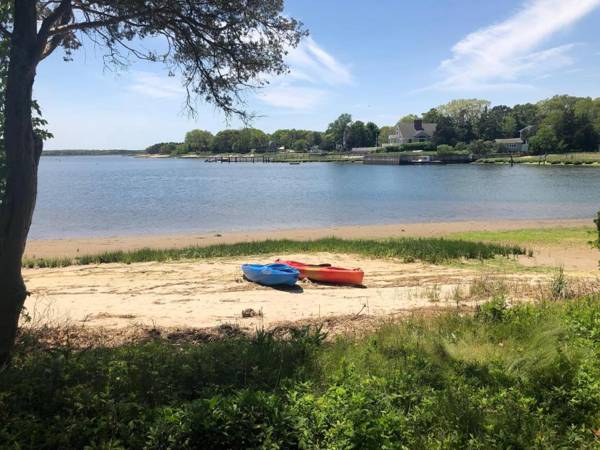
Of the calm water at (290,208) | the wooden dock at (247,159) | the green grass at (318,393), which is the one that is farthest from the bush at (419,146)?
the green grass at (318,393)

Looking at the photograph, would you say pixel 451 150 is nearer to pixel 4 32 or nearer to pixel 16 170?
pixel 4 32

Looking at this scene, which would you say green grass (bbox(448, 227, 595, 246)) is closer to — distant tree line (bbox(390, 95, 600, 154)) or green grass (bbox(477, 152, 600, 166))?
green grass (bbox(477, 152, 600, 166))

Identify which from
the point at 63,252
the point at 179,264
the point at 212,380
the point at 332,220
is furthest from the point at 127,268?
the point at 332,220

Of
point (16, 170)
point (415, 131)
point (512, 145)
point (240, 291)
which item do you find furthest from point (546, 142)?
point (16, 170)

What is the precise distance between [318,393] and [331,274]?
8.04 m

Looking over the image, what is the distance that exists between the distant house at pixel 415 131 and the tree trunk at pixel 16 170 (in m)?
151

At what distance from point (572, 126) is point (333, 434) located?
136911 mm

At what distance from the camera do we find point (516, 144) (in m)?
138

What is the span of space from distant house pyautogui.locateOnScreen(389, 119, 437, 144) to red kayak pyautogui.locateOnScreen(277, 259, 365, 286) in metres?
143

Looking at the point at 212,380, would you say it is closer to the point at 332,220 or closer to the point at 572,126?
the point at 332,220

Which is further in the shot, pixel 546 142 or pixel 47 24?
pixel 546 142

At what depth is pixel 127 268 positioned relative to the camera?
15.6 m

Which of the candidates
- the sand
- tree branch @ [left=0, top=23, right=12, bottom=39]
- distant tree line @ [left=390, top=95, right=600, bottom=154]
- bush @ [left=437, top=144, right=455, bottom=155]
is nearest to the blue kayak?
the sand

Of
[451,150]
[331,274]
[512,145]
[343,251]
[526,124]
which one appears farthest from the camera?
[526,124]
